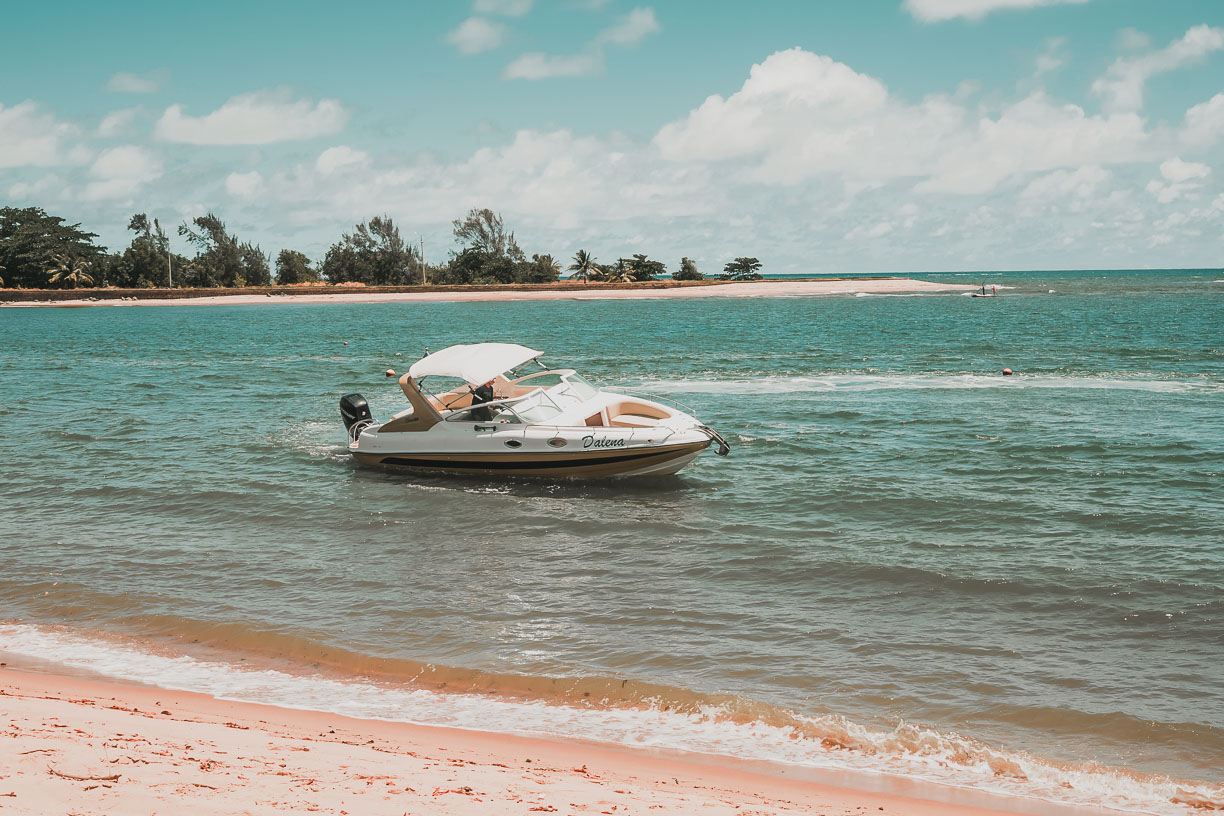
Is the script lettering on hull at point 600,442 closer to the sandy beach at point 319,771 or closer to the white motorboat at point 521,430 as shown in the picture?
the white motorboat at point 521,430

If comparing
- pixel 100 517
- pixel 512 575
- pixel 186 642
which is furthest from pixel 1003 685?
pixel 100 517

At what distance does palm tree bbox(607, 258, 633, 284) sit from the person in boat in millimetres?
115855

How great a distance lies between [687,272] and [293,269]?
5833 centimetres

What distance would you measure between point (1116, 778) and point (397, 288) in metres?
122

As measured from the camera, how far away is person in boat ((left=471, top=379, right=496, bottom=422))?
1827 cm

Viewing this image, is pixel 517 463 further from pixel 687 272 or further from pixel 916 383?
pixel 687 272

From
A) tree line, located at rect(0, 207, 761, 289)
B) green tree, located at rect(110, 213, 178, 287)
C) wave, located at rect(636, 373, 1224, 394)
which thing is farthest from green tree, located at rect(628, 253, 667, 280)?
wave, located at rect(636, 373, 1224, 394)

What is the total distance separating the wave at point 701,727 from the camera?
735 centimetres

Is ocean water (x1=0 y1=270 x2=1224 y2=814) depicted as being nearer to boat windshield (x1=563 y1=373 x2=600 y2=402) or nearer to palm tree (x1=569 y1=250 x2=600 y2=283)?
boat windshield (x1=563 y1=373 x2=600 y2=402)

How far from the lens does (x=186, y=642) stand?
10.5 m

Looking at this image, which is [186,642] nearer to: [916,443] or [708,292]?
[916,443]

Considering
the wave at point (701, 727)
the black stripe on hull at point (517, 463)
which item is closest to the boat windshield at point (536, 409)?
the black stripe on hull at point (517, 463)

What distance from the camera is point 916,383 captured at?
1277 inches

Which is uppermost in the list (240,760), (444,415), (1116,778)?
(444,415)
